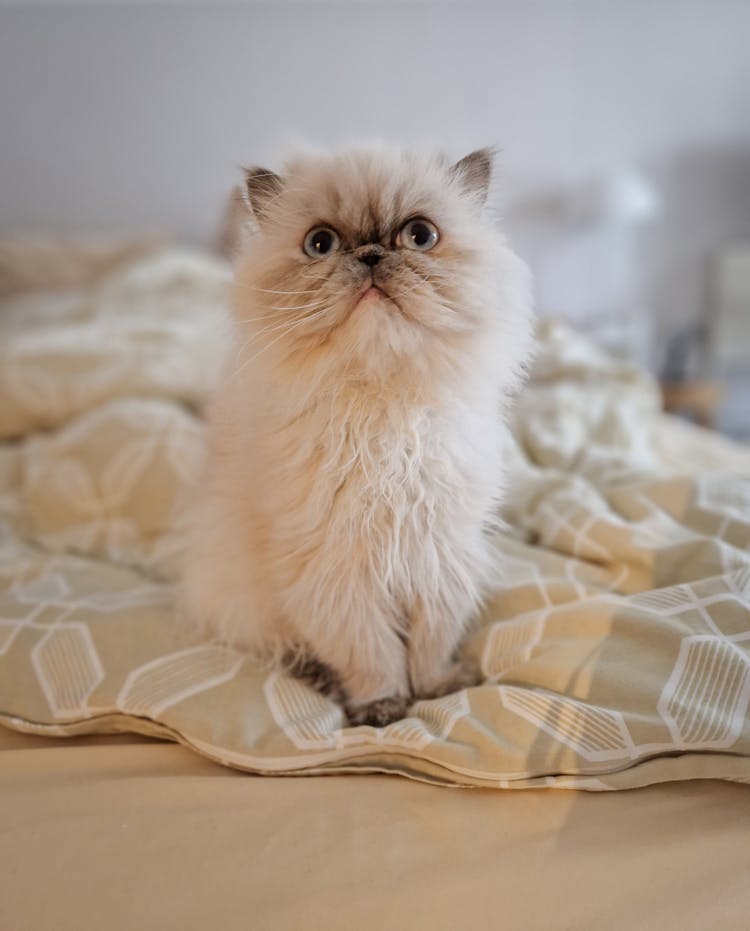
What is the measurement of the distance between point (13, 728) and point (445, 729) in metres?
0.59

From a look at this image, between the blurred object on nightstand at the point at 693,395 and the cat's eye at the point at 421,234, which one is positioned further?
the blurred object on nightstand at the point at 693,395

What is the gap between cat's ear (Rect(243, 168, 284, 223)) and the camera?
0.91m

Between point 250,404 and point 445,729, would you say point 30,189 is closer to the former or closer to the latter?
point 250,404

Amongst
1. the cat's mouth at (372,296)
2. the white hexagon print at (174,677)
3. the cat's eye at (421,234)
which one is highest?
the cat's eye at (421,234)

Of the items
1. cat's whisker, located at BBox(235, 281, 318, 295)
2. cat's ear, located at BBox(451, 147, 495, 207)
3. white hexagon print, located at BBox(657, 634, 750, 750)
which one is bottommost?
white hexagon print, located at BBox(657, 634, 750, 750)

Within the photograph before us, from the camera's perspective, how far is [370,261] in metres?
0.81

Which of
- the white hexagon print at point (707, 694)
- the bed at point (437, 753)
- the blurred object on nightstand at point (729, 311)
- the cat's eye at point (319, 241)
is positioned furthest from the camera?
the blurred object on nightstand at point (729, 311)

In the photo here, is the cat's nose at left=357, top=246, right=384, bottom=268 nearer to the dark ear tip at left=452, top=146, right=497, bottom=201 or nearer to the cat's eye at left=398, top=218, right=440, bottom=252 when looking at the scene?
the cat's eye at left=398, top=218, right=440, bottom=252

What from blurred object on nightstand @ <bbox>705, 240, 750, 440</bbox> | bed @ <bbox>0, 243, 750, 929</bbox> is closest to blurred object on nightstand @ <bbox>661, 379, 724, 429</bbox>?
blurred object on nightstand @ <bbox>705, 240, 750, 440</bbox>

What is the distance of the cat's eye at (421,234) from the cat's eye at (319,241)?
9 cm

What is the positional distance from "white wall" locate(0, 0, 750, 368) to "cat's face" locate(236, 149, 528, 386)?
2.86 metres

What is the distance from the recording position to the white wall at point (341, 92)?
3453mm

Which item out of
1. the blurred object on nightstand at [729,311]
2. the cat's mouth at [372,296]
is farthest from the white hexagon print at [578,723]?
the blurred object on nightstand at [729,311]

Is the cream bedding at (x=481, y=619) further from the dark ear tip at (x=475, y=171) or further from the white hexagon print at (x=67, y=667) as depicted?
the dark ear tip at (x=475, y=171)
